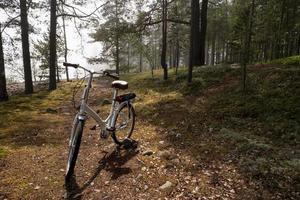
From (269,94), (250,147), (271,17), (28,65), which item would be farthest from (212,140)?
(271,17)

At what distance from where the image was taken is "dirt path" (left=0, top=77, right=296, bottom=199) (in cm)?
379

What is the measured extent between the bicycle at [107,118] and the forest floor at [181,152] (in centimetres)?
37

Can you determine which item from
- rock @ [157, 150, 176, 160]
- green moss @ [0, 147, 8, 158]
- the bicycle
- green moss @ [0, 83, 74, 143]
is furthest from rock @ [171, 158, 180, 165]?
green moss @ [0, 83, 74, 143]

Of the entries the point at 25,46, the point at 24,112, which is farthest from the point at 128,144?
the point at 25,46

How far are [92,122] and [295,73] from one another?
7.40 m

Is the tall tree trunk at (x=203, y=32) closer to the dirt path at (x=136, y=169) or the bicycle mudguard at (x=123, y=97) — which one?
the dirt path at (x=136, y=169)

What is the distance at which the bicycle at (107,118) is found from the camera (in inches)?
162

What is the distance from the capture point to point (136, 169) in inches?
179

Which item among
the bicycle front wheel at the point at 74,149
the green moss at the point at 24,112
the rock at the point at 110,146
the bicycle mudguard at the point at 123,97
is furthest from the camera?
the green moss at the point at 24,112

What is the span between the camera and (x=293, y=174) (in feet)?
12.7

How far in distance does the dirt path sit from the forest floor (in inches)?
0.6

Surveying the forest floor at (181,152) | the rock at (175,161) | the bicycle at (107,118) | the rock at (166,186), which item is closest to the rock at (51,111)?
the forest floor at (181,152)

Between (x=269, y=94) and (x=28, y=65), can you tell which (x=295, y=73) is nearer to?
(x=269, y=94)

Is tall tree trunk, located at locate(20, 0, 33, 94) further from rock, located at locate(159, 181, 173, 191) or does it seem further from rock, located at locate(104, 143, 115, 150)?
rock, located at locate(159, 181, 173, 191)
